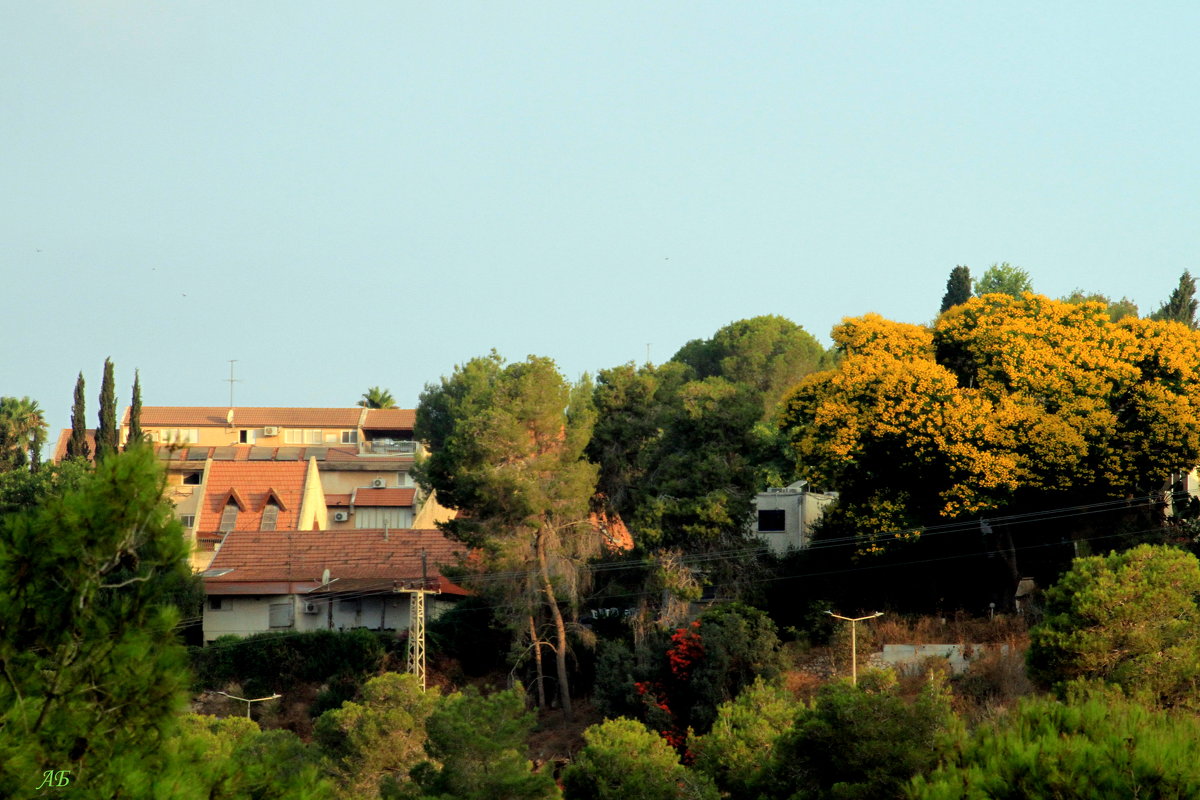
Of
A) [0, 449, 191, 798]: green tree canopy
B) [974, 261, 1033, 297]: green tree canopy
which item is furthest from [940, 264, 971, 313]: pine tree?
[0, 449, 191, 798]: green tree canopy

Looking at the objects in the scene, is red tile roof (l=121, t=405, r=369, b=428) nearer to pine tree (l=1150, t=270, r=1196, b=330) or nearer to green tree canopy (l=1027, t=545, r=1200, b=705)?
pine tree (l=1150, t=270, r=1196, b=330)

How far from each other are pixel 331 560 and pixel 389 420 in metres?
45.8

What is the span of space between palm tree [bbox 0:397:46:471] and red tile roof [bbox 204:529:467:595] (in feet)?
90.7

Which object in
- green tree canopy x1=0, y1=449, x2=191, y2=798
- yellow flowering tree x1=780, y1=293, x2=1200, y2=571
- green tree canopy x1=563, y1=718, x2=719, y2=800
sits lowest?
green tree canopy x1=563, y1=718, x2=719, y2=800

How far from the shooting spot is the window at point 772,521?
148ft

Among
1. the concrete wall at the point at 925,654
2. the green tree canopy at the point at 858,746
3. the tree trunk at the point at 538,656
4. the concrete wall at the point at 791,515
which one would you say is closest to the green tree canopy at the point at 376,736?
the green tree canopy at the point at 858,746

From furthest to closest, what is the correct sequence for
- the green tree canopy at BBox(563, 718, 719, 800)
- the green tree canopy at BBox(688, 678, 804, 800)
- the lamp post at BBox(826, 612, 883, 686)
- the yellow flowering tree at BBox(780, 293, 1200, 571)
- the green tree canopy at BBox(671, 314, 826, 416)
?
the green tree canopy at BBox(671, 314, 826, 416)
the yellow flowering tree at BBox(780, 293, 1200, 571)
the lamp post at BBox(826, 612, 883, 686)
the green tree canopy at BBox(688, 678, 804, 800)
the green tree canopy at BBox(563, 718, 719, 800)

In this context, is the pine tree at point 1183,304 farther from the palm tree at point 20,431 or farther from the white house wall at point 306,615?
the palm tree at point 20,431

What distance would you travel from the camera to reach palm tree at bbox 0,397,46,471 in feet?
250

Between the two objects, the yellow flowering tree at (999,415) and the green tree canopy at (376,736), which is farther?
the yellow flowering tree at (999,415)

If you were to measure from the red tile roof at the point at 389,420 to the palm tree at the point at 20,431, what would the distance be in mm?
22121

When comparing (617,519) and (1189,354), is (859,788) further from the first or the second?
(617,519)

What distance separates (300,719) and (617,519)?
37.3ft

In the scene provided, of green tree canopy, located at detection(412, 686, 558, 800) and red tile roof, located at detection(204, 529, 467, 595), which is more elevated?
red tile roof, located at detection(204, 529, 467, 595)
